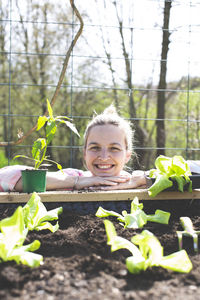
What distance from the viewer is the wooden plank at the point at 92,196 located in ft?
3.38

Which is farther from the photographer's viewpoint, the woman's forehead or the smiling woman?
the woman's forehead

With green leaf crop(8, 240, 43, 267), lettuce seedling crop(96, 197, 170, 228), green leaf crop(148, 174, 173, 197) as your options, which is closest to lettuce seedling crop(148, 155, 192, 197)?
green leaf crop(148, 174, 173, 197)

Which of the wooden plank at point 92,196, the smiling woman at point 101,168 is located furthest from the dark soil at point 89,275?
the smiling woman at point 101,168

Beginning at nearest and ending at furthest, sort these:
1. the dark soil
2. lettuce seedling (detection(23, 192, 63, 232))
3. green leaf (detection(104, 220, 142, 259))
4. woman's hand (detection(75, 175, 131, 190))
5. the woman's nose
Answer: the dark soil, green leaf (detection(104, 220, 142, 259)), lettuce seedling (detection(23, 192, 63, 232)), woman's hand (detection(75, 175, 131, 190)), the woman's nose

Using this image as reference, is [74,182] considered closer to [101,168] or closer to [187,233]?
[101,168]

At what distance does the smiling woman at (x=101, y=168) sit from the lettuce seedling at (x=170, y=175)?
23cm

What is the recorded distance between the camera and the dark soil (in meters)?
0.53

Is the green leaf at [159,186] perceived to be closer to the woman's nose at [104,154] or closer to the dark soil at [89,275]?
the dark soil at [89,275]

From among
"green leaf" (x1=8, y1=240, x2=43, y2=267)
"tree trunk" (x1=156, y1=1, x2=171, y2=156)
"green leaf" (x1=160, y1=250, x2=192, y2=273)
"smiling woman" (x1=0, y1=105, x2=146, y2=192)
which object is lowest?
"green leaf" (x1=160, y1=250, x2=192, y2=273)

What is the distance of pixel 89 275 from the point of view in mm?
599

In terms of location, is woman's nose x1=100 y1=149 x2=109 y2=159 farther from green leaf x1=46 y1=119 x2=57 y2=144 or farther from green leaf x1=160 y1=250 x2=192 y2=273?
green leaf x1=160 y1=250 x2=192 y2=273

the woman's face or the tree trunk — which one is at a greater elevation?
the tree trunk

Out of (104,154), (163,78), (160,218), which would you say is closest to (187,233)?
(160,218)

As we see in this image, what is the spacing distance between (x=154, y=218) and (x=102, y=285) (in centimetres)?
40
